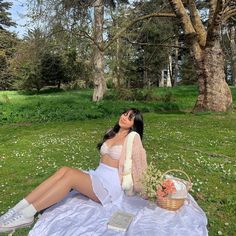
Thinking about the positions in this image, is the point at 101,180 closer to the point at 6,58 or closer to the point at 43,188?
the point at 43,188

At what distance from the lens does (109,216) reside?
583 cm

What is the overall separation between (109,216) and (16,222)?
124cm

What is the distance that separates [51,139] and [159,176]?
8.28m

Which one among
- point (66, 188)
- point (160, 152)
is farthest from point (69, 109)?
point (66, 188)

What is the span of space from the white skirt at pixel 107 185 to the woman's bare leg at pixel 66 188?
0.31 feet

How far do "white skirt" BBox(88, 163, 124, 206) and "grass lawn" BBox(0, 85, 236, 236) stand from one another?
1200 millimetres

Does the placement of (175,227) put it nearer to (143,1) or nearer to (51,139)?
(51,139)

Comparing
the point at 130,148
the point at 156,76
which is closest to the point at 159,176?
the point at 130,148

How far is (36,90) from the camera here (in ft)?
152

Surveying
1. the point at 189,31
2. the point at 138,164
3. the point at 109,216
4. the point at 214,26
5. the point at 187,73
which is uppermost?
the point at 214,26

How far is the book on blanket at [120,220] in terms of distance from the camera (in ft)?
17.8

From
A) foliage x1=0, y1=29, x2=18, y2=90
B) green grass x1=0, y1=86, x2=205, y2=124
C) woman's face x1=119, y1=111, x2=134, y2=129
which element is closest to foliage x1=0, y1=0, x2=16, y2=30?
foliage x1=0, y1=29, x2=18, y2=90

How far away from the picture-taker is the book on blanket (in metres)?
5.42

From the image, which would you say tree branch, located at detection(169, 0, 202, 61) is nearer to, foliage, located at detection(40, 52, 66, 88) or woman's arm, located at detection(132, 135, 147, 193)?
woman's arm, located at detection(132, 135, 147, 193)
